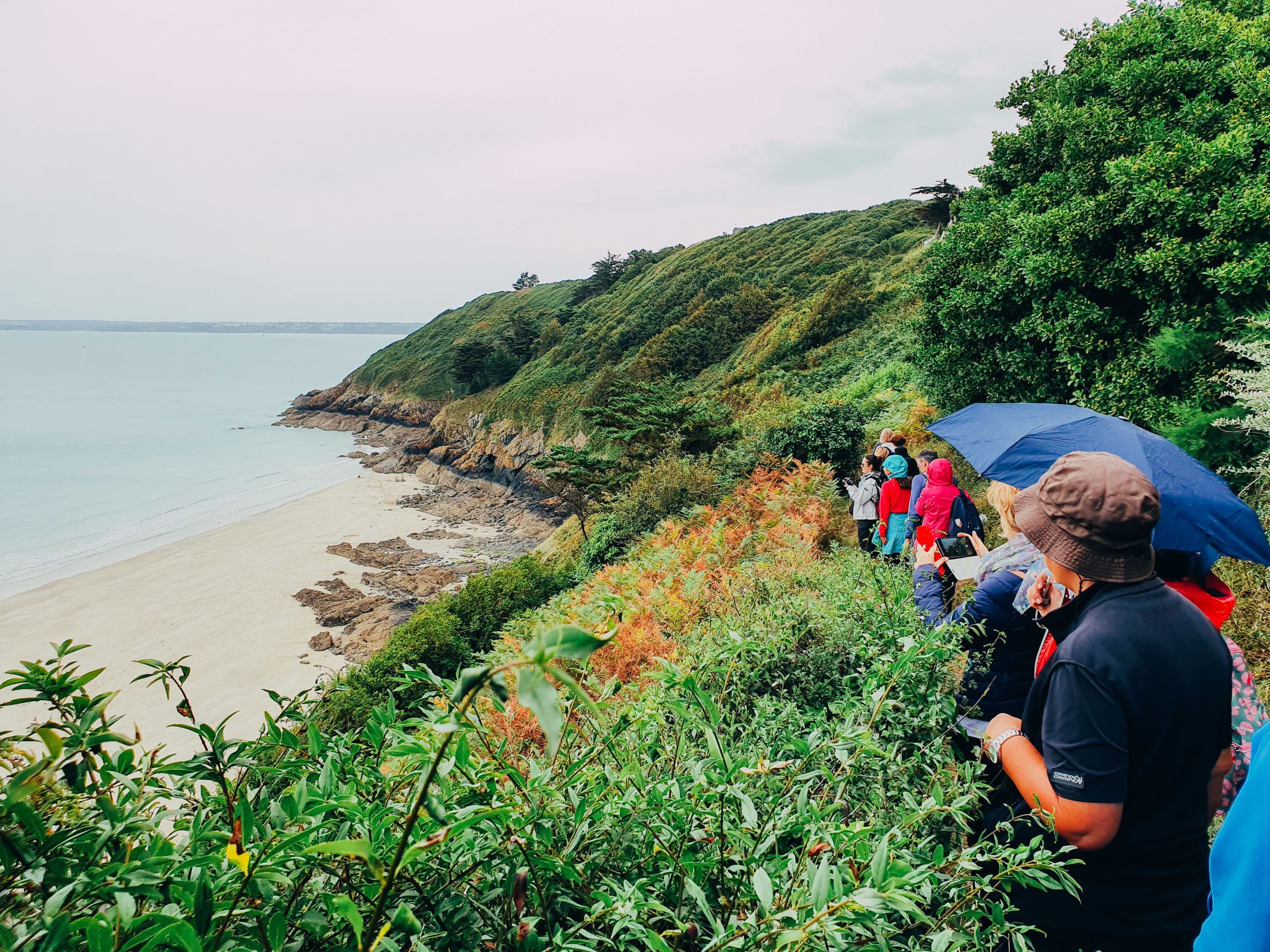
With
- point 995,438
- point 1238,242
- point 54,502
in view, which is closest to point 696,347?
point 1238,242

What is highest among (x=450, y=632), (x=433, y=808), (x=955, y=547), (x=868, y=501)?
(x=433, y=808)

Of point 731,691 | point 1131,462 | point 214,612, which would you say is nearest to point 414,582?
point 214,612

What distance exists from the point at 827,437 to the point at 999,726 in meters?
10.8

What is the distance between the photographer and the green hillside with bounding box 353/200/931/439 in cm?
2464

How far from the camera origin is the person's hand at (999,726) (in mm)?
1868

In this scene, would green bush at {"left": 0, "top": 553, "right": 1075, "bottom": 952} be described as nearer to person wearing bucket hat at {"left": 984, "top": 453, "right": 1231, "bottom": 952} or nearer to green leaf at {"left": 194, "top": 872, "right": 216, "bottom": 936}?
green leaf at {"left": 194, "top": 872, "right": 216, "bottom": 936}

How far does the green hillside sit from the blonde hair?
1644 centimetres

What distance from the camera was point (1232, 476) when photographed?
651 centimetres

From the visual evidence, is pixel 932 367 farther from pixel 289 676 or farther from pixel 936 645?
pixel 289 676

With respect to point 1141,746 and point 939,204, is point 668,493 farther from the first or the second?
point 939,204

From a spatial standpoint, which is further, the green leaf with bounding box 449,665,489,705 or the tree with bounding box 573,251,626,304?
the tree with bounding box 573,251,626,304

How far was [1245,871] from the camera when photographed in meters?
1.07

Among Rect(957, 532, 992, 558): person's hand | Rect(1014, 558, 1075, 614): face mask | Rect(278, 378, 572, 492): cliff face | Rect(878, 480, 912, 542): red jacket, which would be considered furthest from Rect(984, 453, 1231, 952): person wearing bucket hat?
Rect(278, 378, 572, 492): cliff face

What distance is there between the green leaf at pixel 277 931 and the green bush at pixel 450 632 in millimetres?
8572
